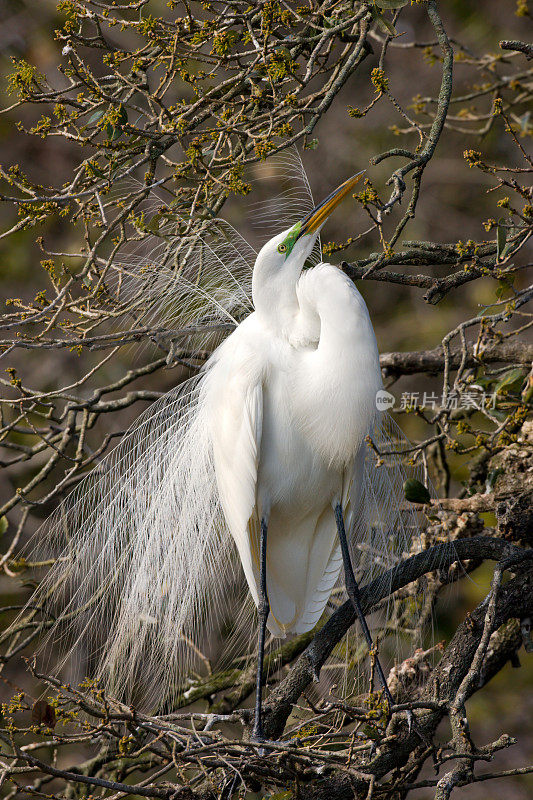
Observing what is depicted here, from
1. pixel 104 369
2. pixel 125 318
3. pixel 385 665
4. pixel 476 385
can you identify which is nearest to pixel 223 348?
pixel 125 318

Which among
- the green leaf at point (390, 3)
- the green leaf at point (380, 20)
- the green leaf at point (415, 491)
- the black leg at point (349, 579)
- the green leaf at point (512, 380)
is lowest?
the black leg at point (349, 579)

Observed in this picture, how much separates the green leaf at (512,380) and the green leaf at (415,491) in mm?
359

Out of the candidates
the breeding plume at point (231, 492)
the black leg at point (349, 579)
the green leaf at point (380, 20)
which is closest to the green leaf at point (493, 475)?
the breeding plume at point (231, 492)

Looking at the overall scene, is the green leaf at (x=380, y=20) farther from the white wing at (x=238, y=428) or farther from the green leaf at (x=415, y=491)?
the green leaf at (x=415, y=491)

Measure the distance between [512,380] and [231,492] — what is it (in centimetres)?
91

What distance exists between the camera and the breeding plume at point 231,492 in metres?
2.55

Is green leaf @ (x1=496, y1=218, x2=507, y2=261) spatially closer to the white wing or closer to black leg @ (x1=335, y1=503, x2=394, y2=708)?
the white wing

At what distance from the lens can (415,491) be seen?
2441 millimetres

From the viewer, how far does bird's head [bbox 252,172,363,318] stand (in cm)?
254

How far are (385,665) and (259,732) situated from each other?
109 centimetres

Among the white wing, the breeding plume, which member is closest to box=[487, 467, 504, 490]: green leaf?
the breeding plume

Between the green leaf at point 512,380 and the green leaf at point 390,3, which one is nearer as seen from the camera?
the green leaf at point 390,3

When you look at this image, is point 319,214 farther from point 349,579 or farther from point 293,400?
point 349,579

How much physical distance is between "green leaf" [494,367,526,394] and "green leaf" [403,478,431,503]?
14.1 inches
